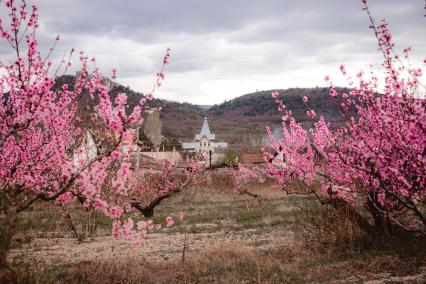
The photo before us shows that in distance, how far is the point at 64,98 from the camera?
24.6 feet

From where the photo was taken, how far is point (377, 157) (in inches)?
219

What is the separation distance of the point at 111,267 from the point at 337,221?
16.3ft

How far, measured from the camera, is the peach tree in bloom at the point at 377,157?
5.40 metres

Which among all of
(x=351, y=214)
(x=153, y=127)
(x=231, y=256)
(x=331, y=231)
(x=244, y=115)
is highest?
(x=244, y=115)

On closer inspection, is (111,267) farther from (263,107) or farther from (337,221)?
(263,107)

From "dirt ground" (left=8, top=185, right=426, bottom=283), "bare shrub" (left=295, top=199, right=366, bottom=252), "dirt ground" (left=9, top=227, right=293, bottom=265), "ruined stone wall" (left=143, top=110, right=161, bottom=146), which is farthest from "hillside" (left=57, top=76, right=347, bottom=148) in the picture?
"bare shrub" (left=295, top=199, right=366, bottom=252)

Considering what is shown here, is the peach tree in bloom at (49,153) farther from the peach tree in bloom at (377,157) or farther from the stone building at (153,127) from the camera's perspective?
the stone building at (153,127)

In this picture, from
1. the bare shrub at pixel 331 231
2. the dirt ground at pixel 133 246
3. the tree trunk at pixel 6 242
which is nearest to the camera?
the tree trunk at pixel 6 242

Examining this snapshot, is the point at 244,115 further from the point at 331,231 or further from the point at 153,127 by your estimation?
the point at 331,231

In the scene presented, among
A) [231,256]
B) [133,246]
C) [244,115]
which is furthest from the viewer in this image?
[244,115]

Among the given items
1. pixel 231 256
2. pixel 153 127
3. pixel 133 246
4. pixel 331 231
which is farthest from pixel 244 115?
pixel 231 256

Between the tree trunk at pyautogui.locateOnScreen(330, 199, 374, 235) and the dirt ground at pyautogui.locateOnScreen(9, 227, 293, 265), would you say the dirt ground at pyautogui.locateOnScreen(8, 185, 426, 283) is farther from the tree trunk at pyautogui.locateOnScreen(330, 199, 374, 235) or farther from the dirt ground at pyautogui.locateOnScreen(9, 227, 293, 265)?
the tree trunk at pyautogui.locateOnScreen(330, 199, 374, 235)

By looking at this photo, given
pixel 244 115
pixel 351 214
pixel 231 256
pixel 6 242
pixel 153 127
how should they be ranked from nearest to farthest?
pixel 6 242
pixel 351 214
pixel 231 256
pixel 153 127
pixel 244 115

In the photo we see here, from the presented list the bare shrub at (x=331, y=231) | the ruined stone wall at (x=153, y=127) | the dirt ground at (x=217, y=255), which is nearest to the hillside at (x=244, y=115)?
the ruined stone wall at (x=153, y=127)
